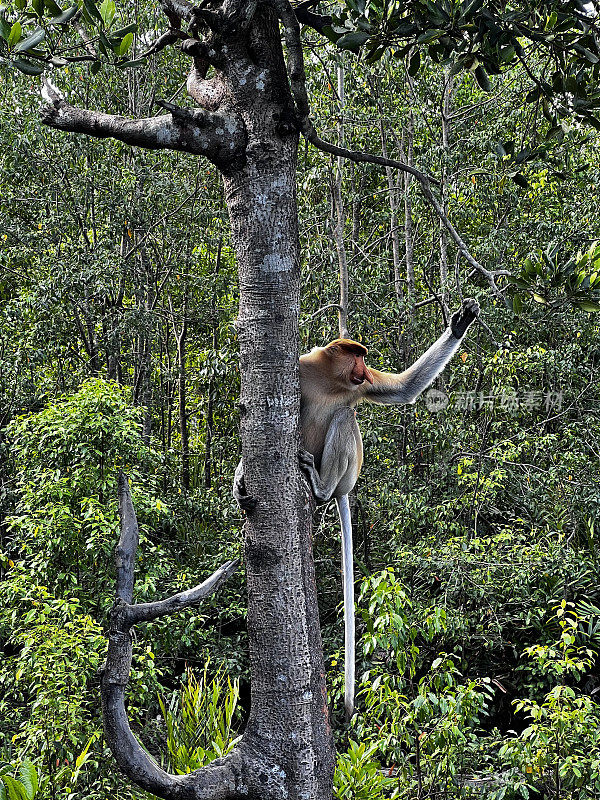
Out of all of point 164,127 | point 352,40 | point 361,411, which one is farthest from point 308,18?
point 361,411

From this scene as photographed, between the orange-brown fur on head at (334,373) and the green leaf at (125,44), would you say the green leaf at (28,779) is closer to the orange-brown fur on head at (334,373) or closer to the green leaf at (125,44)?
the orange-brown fur on head at (334,373)

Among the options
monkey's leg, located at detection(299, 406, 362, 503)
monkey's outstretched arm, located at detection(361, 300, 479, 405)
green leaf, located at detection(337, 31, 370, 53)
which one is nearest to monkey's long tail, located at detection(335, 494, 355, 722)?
monkey's leg, located at detection(299, 406, 362, 503)

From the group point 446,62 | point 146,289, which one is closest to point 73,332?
point 146,289

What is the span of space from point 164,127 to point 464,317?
3.11 feet

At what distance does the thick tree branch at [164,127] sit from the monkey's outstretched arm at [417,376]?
0.89 metres

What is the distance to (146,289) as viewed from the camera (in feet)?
20.0

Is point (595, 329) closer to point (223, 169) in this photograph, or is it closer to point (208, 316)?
point (208, 316)

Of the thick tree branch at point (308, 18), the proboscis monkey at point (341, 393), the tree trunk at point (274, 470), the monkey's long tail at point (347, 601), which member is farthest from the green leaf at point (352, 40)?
the monkey's long tail at point (347, 601)

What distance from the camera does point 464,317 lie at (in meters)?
2.04

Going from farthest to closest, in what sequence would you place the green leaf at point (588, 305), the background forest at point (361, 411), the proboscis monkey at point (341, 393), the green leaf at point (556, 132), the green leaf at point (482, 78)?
1. the background forest at point (361, 411)
2. the proboscis monkey at point (341, 393)
3. the green leaf at point (556, 132)
4. the green leaf at point (482, 78)
5. the green leaf at point (588, 305)

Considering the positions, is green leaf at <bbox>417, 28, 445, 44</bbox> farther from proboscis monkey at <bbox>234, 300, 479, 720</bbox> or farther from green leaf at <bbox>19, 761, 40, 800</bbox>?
green leaf at <bbox>19, 761, 40, 800</bbox>

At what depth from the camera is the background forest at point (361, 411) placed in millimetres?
4148

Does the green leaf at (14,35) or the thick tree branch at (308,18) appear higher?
the thick tree branch at (308,18)

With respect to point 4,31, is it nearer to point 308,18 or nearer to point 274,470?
point 308,18
